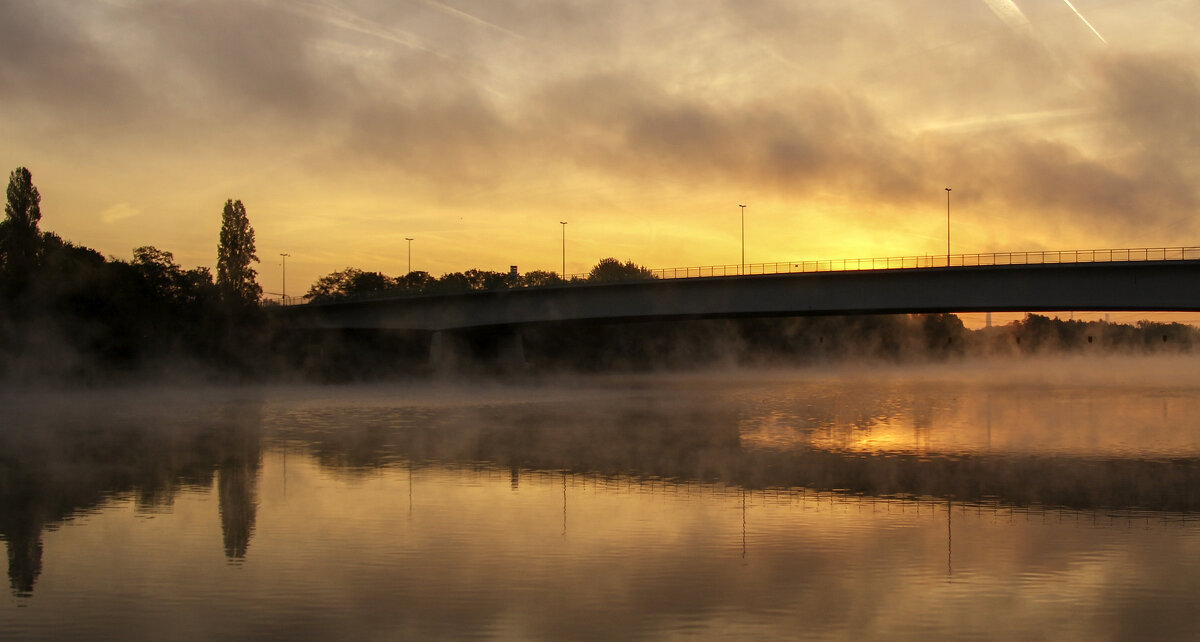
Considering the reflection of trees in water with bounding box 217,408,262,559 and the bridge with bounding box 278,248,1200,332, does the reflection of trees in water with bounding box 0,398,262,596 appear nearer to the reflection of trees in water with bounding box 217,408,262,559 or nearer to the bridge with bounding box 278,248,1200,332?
the reflection of trees in water with bounding box 217,408,262,559

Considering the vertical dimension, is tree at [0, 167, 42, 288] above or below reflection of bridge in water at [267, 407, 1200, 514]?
above

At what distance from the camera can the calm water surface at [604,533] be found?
1580cm

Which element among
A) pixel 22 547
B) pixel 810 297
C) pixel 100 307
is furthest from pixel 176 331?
pixel 22 547

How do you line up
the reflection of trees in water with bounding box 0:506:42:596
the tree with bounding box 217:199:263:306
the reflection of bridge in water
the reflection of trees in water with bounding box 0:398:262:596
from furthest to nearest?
the tree with bounding box 217:199:263:306 → the reflection of bridge in water → the reflection of trees in water with bounding box 0:398:262:596 → the reflection of trees in water with bounding box 0:506:42:596

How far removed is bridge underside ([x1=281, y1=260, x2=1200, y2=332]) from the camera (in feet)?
248

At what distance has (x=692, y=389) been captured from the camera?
92625mm

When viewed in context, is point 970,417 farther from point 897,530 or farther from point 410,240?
point 410,240

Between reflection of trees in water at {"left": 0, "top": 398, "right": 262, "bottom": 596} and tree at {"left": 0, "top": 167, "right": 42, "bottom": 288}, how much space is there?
5604 cm

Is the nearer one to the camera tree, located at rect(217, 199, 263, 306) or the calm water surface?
the calm water surface

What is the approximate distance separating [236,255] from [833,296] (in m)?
72.4

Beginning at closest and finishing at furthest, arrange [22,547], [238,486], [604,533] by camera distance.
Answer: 1. [22,547]
2. [604,533]
3. [238,486]

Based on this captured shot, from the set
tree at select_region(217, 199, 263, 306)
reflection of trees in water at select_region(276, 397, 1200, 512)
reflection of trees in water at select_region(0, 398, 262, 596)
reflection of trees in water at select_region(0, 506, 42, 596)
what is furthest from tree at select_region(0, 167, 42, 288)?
reflection of trees in water at select_region(0, 506, 42, 596)

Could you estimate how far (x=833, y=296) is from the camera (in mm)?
88000

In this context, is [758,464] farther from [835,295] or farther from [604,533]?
[835,295]
